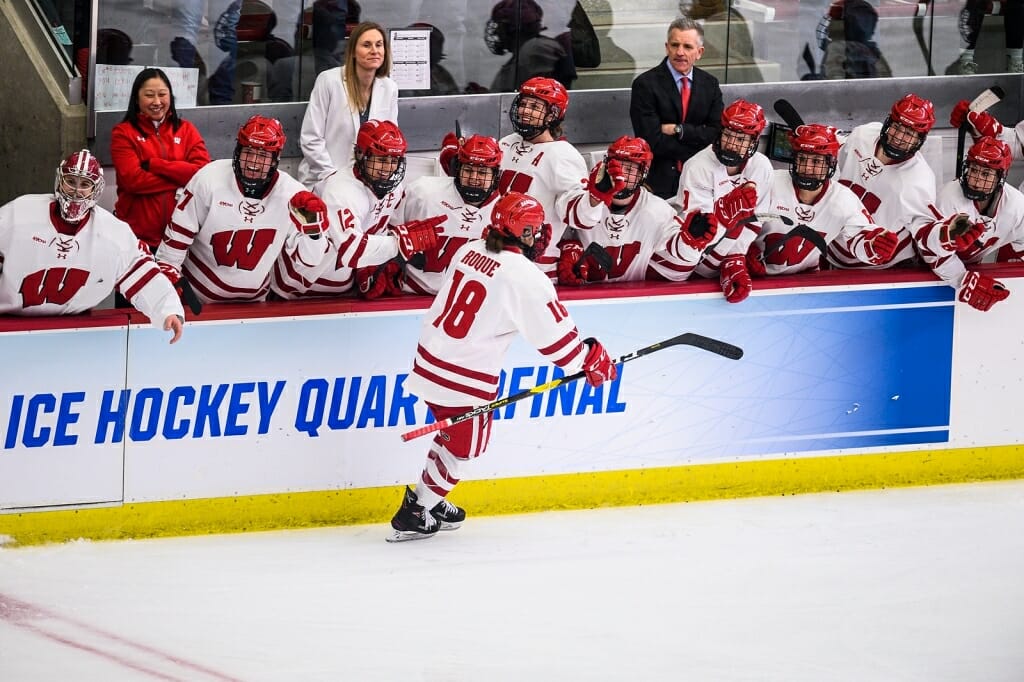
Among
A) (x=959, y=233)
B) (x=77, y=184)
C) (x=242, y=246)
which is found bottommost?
(x=242, y=246)

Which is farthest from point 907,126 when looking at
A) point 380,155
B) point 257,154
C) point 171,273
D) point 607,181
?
point 171,273

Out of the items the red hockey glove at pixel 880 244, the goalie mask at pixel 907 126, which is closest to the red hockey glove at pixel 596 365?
the red hockey glove at pixel 880 244

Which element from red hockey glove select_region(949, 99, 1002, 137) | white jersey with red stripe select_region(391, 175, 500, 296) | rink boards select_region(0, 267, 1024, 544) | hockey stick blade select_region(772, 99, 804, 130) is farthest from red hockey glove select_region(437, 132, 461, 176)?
red hockey glove select_region(949, 99, 1002, 137)

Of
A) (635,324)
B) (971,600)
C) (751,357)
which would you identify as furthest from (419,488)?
(971,600)

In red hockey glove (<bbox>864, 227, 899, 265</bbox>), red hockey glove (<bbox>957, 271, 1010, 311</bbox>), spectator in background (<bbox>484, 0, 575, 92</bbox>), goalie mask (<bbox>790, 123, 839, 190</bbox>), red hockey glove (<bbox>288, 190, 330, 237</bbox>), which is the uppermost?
spectator in background (<bbox>484, 0, 575, 92</bbox>)

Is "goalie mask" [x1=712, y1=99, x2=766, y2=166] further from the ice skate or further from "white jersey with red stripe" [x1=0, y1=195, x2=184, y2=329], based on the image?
"white jersey with red stripe" [x1=0, y1=195, x2=184, y2=329]

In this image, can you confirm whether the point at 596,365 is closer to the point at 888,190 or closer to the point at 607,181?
the point at 607,181

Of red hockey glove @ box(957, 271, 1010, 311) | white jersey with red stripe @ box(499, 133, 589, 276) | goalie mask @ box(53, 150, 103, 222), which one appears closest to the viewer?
goalie mask @ box(53, 150, 103, 222)

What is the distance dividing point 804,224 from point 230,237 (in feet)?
7.39

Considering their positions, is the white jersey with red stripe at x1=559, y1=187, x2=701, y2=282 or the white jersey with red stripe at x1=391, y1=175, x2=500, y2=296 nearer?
the white jersey with red stripe at x1=391, y1=175, x2=500, y2=296

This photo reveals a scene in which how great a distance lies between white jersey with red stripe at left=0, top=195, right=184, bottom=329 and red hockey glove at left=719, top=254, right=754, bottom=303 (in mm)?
2047

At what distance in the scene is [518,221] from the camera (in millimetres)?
5145

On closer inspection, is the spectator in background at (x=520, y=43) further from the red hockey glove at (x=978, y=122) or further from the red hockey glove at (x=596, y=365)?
the red hockey glove at (x=596, y=365)

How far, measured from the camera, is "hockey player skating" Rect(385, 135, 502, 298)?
5609 millimetres
